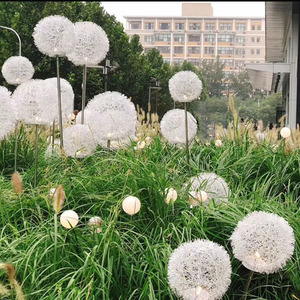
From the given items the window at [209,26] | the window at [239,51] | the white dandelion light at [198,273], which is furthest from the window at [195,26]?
the white dandelion light at [198,273]

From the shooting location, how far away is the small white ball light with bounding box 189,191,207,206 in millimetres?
2559

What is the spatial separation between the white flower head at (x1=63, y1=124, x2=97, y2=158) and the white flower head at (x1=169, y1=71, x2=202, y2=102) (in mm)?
685

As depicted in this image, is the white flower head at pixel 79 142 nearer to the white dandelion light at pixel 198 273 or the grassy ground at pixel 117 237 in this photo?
the grassy ground at pixel 117 237

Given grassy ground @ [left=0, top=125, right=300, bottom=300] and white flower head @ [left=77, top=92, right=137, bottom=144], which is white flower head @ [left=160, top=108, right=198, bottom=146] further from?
grassy ground @ [left=0, top=125, right=300, bottom=300]

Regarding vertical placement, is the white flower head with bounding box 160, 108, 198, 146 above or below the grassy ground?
above

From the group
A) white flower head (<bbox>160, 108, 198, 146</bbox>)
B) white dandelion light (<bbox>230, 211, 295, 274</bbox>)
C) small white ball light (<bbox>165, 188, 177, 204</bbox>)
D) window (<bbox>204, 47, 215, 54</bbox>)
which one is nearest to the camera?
white dandelion light (<bbox>230, 211, 295, 274</bbox>)

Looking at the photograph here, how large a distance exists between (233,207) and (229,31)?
113 meters

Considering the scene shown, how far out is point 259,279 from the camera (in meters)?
2.46

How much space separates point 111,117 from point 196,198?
1194mm

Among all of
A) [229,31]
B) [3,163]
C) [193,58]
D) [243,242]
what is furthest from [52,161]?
[229,31]

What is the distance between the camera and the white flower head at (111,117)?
12.1ft

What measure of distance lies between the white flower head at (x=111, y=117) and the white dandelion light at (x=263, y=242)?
1.81 metres

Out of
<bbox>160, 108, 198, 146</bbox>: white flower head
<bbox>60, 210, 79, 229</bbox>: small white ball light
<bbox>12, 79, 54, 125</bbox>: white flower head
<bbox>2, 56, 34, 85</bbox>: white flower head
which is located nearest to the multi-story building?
<bbox>2, 56, 34, 85</bbox>: white flower head

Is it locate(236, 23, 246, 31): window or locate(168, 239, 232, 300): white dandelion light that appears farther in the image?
locate(236, 23, 246, 31): window
